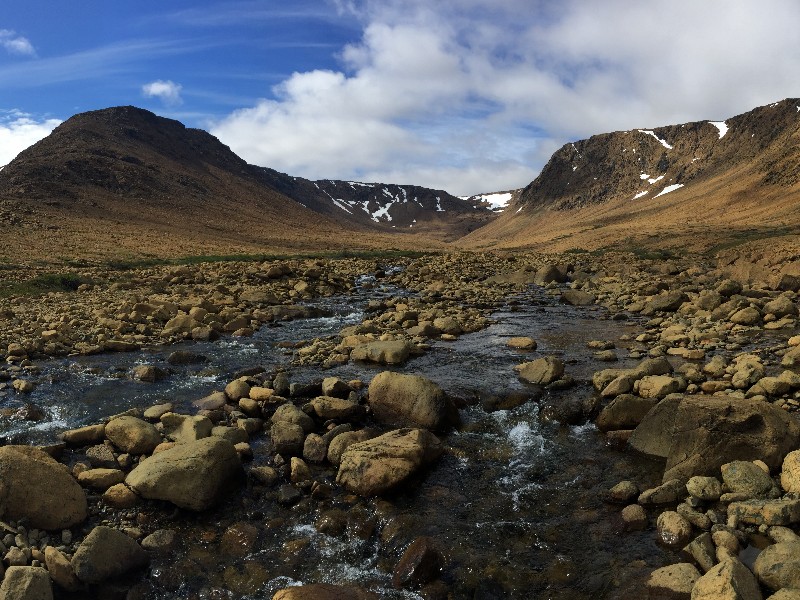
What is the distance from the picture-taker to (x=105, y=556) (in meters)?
6.73

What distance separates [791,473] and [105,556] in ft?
31.0

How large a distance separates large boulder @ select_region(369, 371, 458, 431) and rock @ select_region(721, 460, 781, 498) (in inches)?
201

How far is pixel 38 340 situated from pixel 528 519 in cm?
1613

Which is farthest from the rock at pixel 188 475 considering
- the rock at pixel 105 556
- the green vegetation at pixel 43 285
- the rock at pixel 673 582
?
the green vegetation at pixel 43 285

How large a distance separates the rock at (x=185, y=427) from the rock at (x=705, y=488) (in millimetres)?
8178

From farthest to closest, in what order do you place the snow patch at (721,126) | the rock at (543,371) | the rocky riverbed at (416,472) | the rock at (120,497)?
the snow patch at (721,126), the rock at (543,371), the rock at (120,497), the rocky riverbed at (416,472)

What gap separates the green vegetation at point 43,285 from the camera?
83.7 ft

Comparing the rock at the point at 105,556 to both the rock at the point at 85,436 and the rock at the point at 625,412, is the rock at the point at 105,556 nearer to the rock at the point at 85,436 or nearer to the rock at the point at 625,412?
the rock at the point at 85,436

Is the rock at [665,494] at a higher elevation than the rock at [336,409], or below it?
below

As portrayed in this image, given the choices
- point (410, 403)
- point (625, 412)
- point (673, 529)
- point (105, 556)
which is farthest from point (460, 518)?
point (105, 556)

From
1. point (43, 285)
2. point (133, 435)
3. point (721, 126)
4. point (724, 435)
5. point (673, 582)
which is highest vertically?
point (721, 126)

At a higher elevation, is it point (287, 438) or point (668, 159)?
point (668, 159)

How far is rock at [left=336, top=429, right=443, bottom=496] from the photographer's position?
8.75 metres

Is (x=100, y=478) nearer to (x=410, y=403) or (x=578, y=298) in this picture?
(x=410, y=403)
